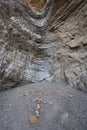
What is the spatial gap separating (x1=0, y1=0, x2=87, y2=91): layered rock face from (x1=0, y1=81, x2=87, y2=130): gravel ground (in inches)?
13.3

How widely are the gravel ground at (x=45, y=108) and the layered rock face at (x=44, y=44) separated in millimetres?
337

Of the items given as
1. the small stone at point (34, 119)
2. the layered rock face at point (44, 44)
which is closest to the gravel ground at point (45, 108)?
the small stone at point (34, 119)

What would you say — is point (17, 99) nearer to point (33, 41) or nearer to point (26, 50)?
point (26, 50)

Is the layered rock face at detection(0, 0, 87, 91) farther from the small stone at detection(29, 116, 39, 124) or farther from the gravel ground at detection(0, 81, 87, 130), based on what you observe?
the small stone at detection(29, 116, 39, 124)

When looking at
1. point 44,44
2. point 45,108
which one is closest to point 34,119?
point 45,108

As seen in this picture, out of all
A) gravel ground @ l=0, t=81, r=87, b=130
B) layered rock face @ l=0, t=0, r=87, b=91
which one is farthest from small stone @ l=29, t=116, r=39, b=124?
layered rock face @ l=0, t=0, r=87, b=91

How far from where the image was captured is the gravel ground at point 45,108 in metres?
2.14

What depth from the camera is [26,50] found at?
342 centimetres

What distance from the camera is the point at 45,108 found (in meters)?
2.40

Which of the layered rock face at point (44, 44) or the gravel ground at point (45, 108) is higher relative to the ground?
the layered rock face at point (44, 44)

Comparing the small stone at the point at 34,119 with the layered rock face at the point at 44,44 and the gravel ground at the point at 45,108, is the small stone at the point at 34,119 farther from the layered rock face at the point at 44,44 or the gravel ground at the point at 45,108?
the layered rock face at the point at 44,44

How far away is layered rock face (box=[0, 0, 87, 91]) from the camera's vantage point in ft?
10.1

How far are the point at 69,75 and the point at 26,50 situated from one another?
0.99m

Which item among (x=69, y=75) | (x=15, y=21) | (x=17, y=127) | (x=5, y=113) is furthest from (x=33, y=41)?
(x=17, y=127)
